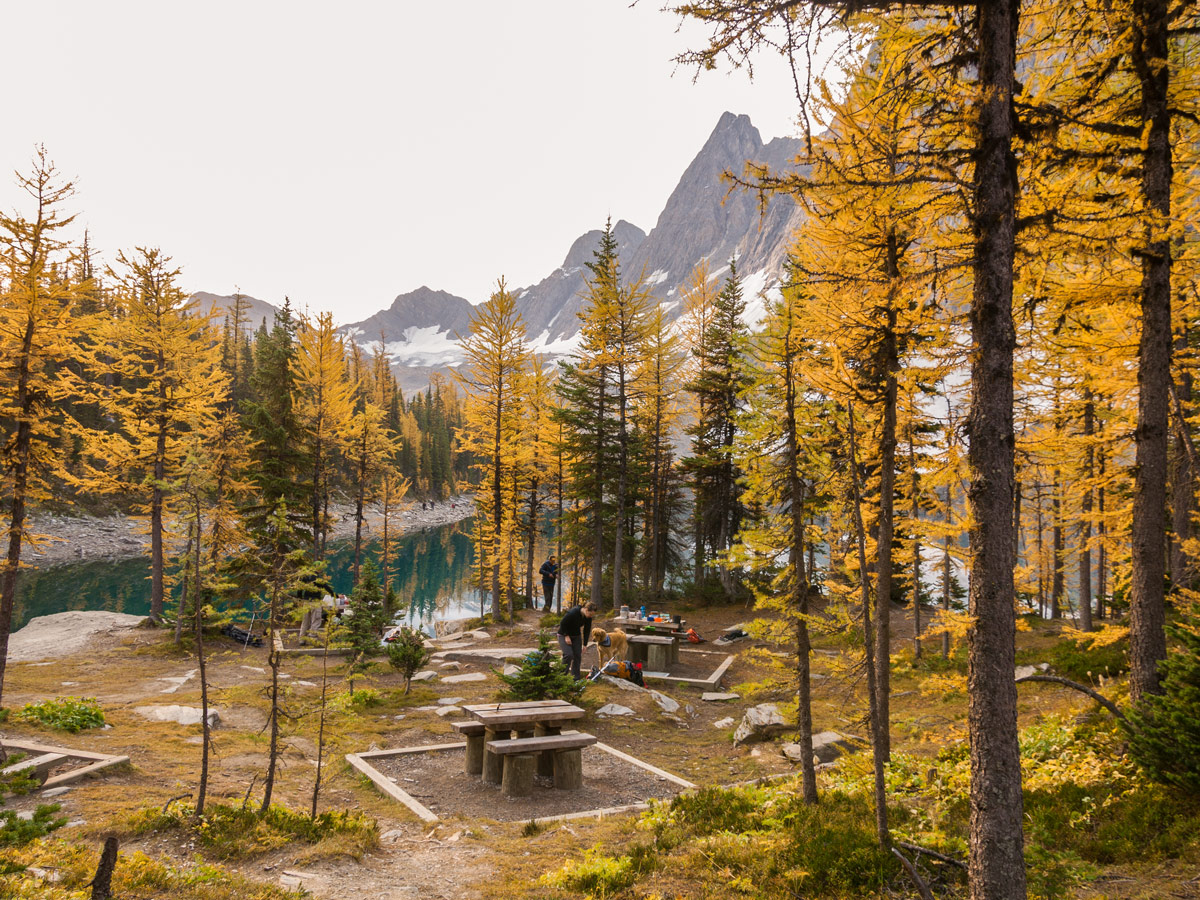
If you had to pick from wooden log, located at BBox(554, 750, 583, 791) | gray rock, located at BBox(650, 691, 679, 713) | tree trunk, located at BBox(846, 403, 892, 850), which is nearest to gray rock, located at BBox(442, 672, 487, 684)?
gray rock, located at BBox(650, 691, 679, 713)

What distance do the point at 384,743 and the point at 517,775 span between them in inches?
127

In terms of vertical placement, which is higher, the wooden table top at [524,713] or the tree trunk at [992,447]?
the tree trunk at [992,447]

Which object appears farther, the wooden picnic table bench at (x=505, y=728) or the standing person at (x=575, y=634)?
the standing person at (x=575, y=634)

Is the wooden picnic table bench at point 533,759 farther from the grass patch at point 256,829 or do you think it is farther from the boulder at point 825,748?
the boulder at point 825,748

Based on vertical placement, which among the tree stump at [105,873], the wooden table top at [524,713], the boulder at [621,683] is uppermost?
the tree stump at [105,873]

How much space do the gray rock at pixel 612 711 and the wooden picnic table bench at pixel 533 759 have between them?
136 inches

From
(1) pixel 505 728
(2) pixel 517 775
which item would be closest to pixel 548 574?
(1) pixel 505 728

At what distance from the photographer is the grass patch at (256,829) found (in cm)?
586

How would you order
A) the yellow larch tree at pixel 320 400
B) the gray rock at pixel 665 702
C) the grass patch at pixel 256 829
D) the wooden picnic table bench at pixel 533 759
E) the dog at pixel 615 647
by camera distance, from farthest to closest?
the yellow larch tree at pixel 320 400 → the dog at pixel 615 647 → the gray rock at pixel 665 702 → the wooden picnic table bench at pixel 533 759 → the grass patch at pixel 256 829

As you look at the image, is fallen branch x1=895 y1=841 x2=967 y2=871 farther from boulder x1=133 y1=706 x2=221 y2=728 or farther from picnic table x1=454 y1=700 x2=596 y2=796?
boulder x1=133 y1=706 x2=221 y2=728

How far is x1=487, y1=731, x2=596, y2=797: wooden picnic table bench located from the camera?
27.4 ft

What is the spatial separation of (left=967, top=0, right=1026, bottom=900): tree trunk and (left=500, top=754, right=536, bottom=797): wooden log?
583cm

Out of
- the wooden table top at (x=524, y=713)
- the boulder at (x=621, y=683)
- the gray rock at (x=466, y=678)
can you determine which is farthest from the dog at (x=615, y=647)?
the wooden table top at (x=524, y=713)

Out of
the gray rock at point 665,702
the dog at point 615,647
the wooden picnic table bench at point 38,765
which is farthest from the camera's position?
the dog at point 615,647
